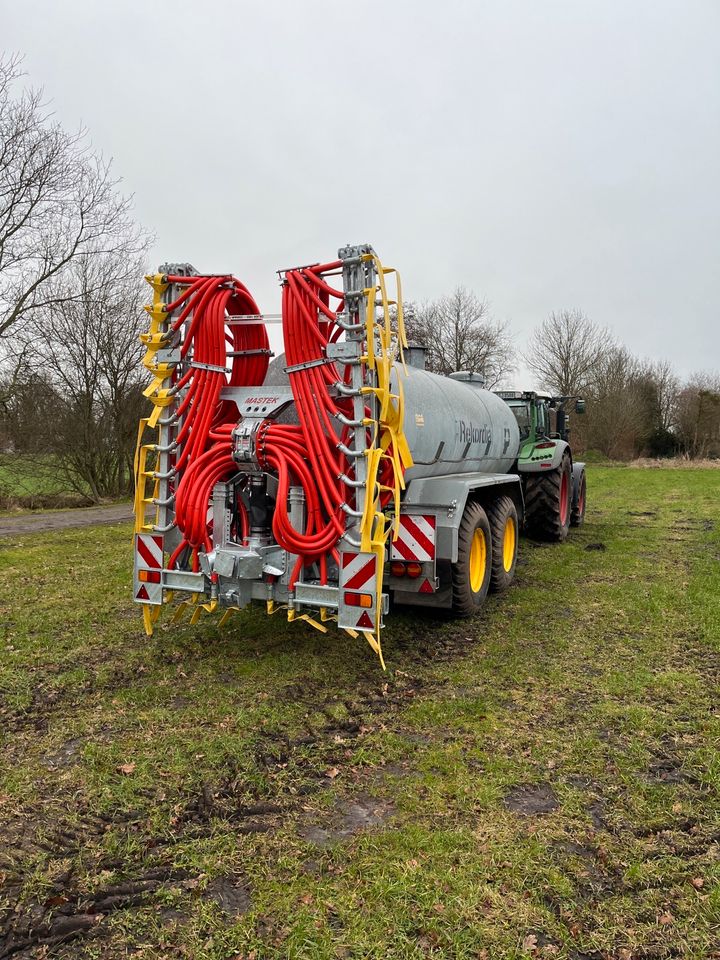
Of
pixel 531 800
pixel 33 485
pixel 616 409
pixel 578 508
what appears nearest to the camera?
pixel 531 800

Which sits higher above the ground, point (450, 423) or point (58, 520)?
A: point (450, 423)

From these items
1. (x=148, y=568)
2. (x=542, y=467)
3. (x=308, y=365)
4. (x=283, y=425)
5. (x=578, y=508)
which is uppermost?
(x=308, y=365)

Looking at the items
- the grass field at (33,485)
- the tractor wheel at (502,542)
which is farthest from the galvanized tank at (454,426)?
the grass field at (33,485)

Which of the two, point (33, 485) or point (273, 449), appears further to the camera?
point (33, 485)

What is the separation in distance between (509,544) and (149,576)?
4130 millimetres

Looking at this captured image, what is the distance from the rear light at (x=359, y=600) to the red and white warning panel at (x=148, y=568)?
1570mm

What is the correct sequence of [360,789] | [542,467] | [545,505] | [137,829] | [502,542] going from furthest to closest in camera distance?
1. [545,505]
2. [542,467]
3. [502,542]
4. [360,789]
5. [137,829]

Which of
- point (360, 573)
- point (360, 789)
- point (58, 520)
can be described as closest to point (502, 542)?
point (360, 573)

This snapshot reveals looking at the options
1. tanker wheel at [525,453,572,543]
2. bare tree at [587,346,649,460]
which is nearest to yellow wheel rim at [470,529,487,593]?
tanker wheel at [525,453,572,543]

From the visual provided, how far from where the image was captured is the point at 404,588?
200 inches

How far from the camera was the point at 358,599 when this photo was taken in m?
4.22

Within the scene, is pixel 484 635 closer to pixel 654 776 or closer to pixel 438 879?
pixel 654 776

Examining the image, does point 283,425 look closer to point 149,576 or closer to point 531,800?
point 149,576

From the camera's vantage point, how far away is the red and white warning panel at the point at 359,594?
13.8 feet
